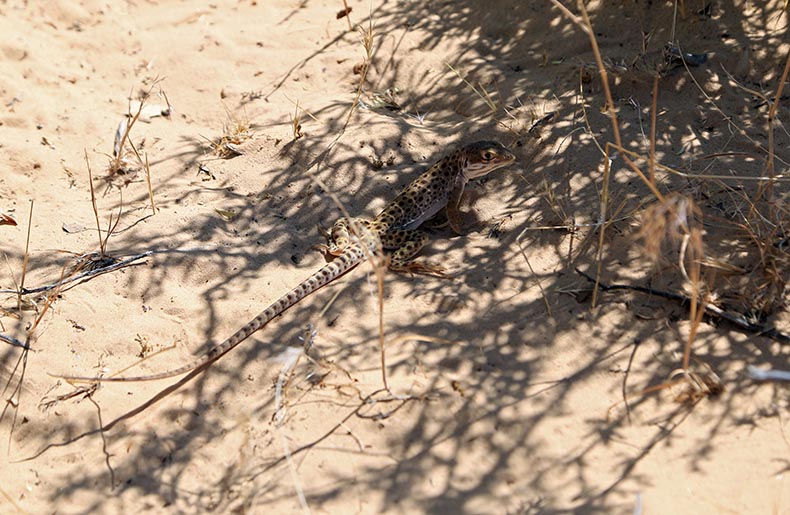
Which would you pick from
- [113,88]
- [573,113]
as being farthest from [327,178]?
[113,88]

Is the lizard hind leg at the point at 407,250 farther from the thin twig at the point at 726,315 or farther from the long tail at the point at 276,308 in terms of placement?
the thin twig at the point at 726,315

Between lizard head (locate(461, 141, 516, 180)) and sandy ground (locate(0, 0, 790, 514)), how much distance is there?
0.28 m

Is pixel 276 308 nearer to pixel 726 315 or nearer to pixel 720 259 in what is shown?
pixel 726 315

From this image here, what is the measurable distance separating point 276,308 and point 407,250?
3.30 feet

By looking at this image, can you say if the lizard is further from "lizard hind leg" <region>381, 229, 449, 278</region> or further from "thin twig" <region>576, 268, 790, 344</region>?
"thin twig" <region>576, 268, 790, 344</region>

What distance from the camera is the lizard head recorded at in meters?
4.84

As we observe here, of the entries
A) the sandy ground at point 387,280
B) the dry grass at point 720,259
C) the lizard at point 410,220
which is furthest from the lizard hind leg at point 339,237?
the dry grass at point 720,259

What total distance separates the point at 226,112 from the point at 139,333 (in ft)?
9.04

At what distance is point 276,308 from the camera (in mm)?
4082

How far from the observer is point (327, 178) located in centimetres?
521

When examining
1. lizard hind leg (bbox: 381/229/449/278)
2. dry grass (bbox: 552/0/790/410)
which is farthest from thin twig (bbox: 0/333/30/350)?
dry grass (bbox: 552/0/790/410)

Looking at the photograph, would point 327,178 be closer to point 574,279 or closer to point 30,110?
point 574,279

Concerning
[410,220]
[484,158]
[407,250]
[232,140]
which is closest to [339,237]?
[407,250]

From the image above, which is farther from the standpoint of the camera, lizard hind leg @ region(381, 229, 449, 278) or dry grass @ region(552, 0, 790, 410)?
lizard hind leg @ region(381, 229, 449, 278)
